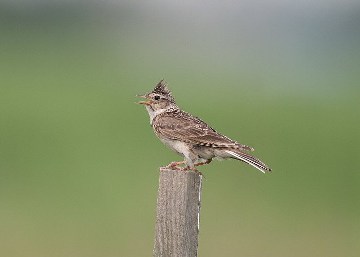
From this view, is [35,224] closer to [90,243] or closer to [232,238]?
[90,243]

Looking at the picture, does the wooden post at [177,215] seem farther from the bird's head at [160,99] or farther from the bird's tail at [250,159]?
the bird's head at [160,99]

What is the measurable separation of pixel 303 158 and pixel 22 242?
9839mm

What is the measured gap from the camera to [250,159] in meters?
10.2

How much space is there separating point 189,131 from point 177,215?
336 cm

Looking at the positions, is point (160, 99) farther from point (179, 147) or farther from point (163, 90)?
point (179, 147)

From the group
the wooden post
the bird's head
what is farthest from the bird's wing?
the wooden post

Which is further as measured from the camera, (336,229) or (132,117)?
(132,117)

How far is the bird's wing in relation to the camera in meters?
10.9

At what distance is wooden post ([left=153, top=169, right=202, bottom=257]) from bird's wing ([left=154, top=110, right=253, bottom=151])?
269 centimetres

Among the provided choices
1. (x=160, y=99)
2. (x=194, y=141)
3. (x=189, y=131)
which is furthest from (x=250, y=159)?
(x=160, y=99)

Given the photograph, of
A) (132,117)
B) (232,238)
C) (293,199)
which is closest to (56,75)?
(132,117)

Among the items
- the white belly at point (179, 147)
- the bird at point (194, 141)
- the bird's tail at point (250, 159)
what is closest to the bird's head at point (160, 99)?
the bird at point (194, 141)

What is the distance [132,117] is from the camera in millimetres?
33812

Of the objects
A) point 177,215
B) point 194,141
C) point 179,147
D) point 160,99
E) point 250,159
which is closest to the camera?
point 177,215
